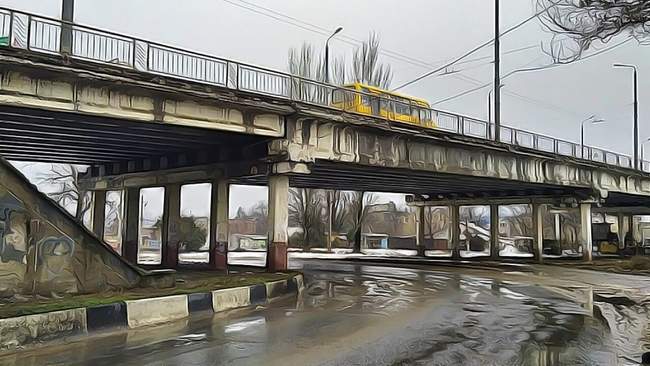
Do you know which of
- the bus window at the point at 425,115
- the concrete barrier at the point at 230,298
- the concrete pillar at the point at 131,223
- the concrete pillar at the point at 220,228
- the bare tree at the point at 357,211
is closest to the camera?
the concrete barrier at the point at 230,298

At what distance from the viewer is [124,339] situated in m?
11.5

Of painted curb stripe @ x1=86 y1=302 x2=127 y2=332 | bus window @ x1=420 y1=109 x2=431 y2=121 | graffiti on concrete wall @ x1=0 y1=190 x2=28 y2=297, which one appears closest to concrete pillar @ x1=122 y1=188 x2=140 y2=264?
bus window @ x1=420 y1=109 x2=431 y2=121

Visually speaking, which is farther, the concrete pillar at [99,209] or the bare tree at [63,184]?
the bare tree at [63,184]

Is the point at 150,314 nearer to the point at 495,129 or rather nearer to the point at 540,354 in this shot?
the point at 540,354

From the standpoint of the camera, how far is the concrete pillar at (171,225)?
3042 cm

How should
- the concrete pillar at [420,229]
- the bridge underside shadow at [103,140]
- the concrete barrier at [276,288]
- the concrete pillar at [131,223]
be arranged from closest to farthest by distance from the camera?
the concrete barrier at [276,288] < the bridge underside shadow at [103,140] < the concrete pillar at [131,223] < the concrete pillar at [420,229]

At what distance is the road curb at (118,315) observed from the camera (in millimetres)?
10641

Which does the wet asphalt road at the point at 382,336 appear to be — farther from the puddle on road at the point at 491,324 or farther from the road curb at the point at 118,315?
the road curb at the point at 118,315

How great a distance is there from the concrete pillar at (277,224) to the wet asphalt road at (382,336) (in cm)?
480

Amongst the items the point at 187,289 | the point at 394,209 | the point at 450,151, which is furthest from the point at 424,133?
the point at 394,209

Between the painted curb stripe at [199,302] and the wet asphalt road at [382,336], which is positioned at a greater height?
the painted curb stripe at [199,302]

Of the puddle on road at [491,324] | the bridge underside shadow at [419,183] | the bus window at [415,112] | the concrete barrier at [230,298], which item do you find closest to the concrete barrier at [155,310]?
the concrete barrier at [230,298]

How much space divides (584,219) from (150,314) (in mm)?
39218

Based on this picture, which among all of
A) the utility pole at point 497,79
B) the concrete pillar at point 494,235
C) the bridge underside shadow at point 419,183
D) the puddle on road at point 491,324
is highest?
the utility pole at point 497,79
